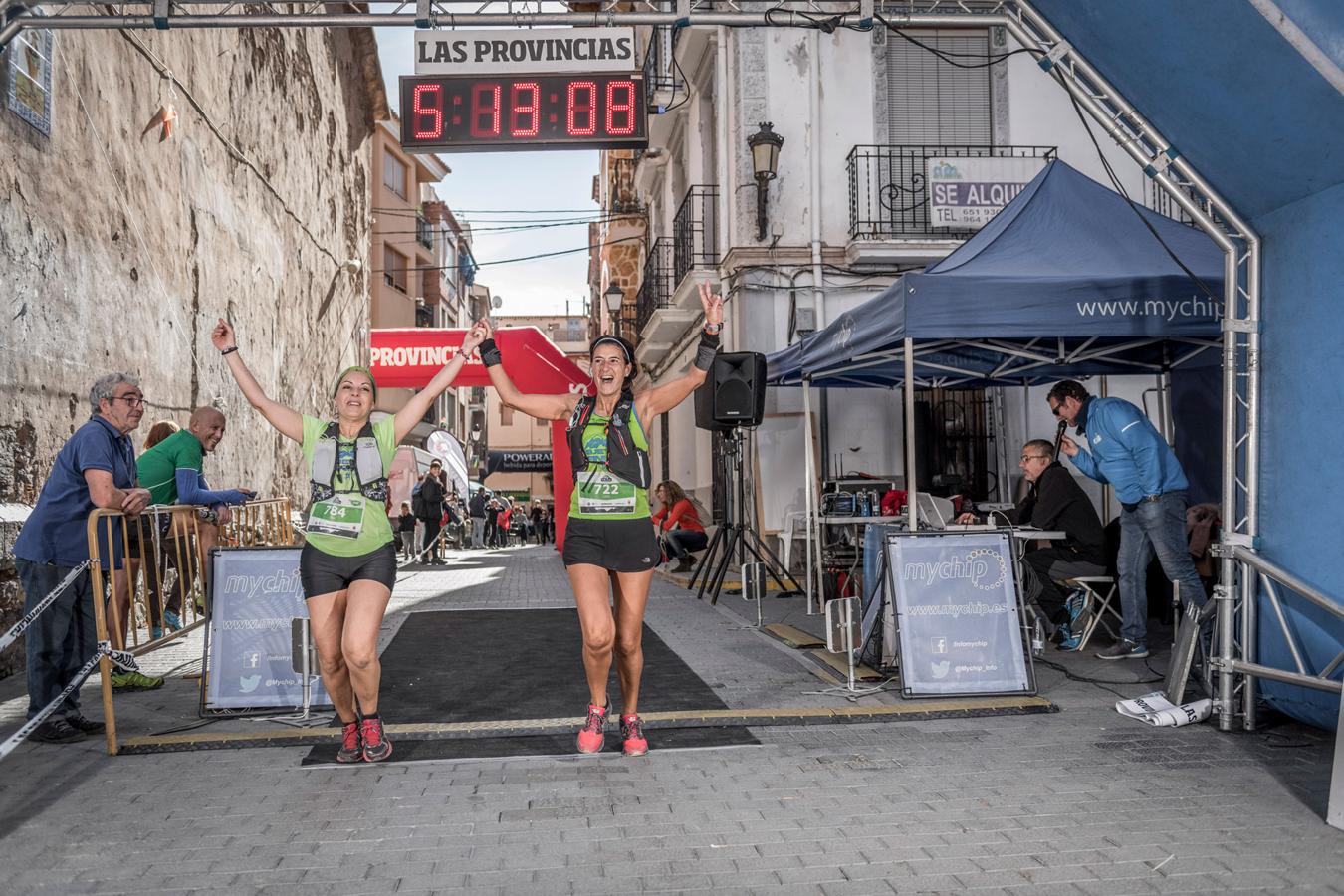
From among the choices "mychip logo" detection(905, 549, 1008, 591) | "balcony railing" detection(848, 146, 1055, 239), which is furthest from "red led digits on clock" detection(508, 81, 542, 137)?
"balcony railing" detection(848, 146, 1055, 239)

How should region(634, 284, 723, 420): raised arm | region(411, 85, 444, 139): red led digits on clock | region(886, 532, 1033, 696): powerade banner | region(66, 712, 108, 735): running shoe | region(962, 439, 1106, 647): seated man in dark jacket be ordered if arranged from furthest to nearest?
region(962, 439, 1106, 647): seated man in dark jacket
region(411, 85, 444, 139): red led digits on clock
region(886, 532, 1033, 696): powerade banner
region(66, 712, 108, 735): running shoe
region(634, 284, 723, 420): raised arm

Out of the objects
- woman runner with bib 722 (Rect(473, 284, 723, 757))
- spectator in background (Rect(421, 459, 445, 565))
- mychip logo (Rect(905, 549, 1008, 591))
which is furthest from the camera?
spectator in background (Rect(421, 459, 445, 565))

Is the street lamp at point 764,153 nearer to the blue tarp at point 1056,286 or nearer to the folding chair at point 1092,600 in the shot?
the blue tarp at point 1056,286

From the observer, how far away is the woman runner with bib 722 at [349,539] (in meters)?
5.03

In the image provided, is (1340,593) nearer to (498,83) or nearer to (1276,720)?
(1276,720)

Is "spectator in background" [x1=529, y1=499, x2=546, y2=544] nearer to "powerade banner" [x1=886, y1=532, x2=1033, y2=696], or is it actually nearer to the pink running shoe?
"powerade banner" [x1=886, y1=532, x2=1033, y2=696]

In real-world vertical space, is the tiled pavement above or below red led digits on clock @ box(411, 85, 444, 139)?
below

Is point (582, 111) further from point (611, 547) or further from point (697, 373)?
point (611, 547)

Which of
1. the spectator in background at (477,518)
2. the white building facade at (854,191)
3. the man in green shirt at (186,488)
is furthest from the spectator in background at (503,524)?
the man in green shirt at (186,488)

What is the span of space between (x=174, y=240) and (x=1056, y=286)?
8505 mm

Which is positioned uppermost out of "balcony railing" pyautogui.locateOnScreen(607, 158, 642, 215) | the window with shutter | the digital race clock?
"balcony railing" pyautogui.locateOnScreen(607, 158, 642, 215)

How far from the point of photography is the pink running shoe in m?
5.30

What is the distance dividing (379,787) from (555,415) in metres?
1.96

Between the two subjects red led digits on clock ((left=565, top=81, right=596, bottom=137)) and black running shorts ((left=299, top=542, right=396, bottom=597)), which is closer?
black running shorts ((left=299, top=542, right=396, bottom=597))
